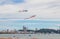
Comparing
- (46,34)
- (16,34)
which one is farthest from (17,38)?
(46,34)

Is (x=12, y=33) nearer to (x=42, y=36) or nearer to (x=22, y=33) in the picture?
(x=22, y=33)

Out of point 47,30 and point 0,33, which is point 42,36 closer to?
point 47,30

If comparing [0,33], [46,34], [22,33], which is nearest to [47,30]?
[46,34]

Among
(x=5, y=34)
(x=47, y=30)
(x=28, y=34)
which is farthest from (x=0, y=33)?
(x=47, y=30)

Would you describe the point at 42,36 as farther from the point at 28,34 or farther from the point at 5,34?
the point at 5,34

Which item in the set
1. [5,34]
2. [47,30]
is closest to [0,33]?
[5,34]

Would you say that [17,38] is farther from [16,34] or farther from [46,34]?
[46,34]
